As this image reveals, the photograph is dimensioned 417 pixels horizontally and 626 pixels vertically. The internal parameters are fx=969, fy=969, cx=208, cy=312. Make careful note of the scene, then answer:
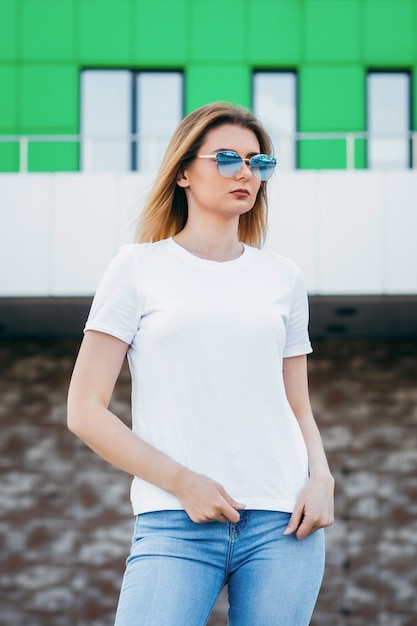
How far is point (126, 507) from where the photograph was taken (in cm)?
1183

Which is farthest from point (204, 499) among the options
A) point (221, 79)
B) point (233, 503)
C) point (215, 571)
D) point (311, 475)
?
point (221, 79)

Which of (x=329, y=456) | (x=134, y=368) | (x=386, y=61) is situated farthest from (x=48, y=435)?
(x=134, y=368)

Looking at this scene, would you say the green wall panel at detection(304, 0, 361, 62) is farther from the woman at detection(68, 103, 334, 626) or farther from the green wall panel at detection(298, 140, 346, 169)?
the woman at detection(68, 103, 334, 626)

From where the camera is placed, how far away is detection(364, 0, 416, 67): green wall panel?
12.2 meters

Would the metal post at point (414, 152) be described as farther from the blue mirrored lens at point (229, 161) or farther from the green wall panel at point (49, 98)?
the blue mirrored lens at point (229, 161)

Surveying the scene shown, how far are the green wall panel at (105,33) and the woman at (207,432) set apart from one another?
10496 mm

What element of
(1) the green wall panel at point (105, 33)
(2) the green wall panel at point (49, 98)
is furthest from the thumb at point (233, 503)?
(1) the green wall panel at point (105, 33)

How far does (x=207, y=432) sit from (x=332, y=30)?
36.0 ft

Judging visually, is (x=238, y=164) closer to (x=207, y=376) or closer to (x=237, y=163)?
(x=237, y=163)

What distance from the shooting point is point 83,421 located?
2.06 m

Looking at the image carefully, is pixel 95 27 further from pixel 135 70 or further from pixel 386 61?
pixel 386 61

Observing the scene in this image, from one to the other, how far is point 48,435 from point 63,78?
4.51 meters

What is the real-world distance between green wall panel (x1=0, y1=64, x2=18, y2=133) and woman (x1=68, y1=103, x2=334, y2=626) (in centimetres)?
1039

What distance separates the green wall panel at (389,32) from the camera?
1219 centimetres
